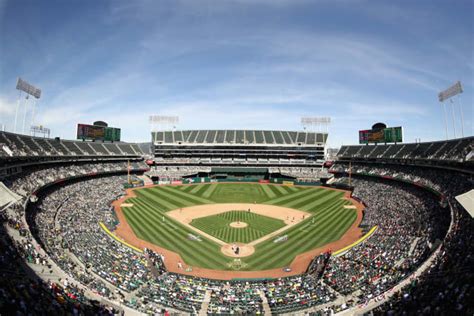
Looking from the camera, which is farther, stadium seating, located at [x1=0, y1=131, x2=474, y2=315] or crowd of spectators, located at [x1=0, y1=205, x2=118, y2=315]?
stadium seating, located at [x1=0, y1=131, x2=474, y2=315]

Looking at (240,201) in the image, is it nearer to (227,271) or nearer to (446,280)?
(227,271)

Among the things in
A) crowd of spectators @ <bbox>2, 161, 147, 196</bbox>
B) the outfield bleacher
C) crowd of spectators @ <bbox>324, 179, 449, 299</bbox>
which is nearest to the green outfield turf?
crowd of spectators @ <bbox>324, 179, 449, 299</bbox>

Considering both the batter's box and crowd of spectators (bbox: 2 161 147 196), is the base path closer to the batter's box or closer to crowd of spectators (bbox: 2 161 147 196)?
the batter's box

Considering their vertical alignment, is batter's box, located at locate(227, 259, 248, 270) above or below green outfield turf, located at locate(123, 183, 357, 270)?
below

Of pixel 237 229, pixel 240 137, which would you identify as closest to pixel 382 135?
pixel 240 137

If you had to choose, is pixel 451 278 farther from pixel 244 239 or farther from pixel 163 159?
pixel 163 159

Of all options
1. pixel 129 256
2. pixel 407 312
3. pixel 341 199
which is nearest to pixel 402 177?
pixel 341 199
